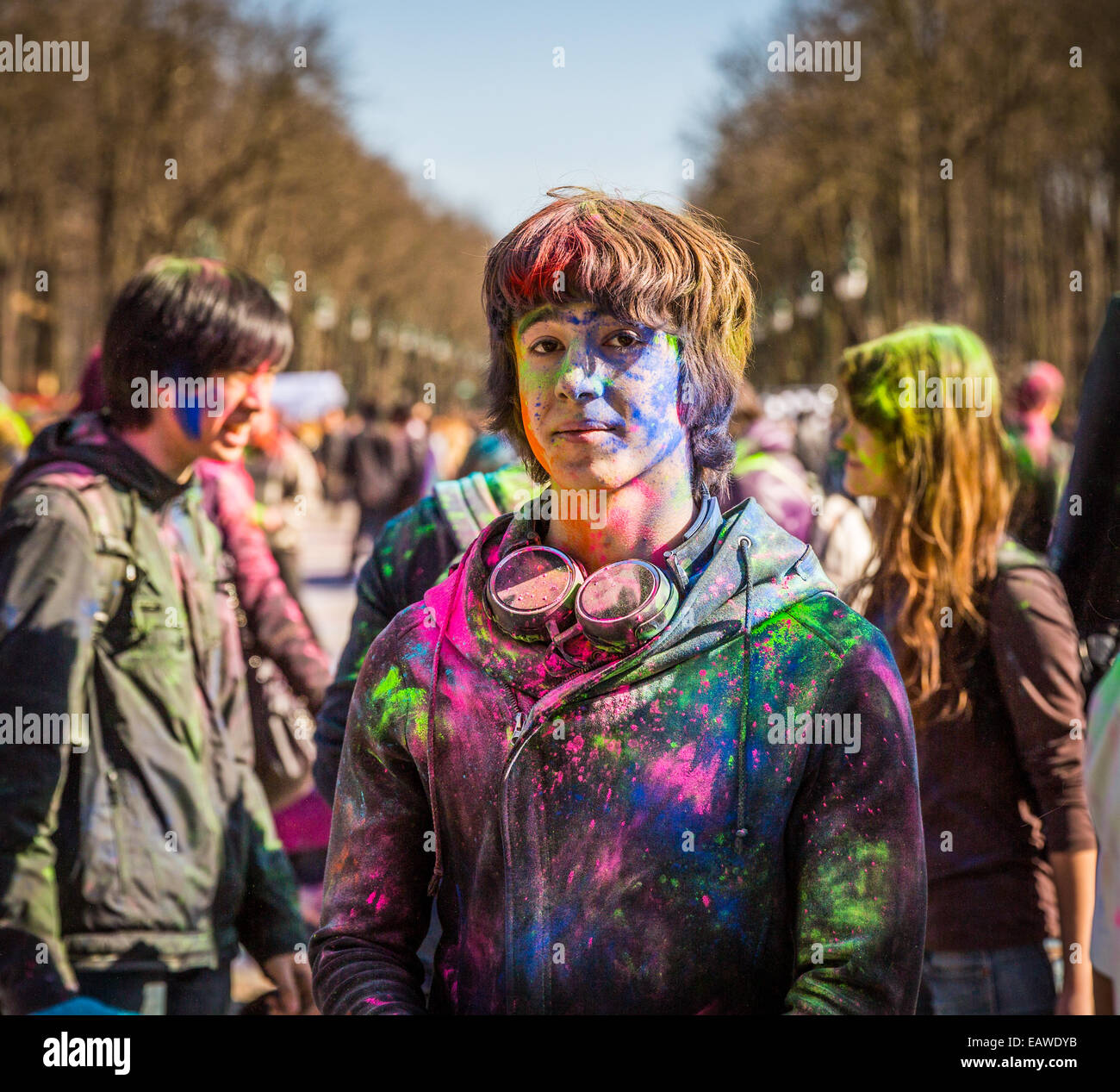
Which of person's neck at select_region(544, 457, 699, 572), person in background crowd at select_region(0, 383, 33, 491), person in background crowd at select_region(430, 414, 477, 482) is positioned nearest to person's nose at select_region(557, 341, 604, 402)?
person's neck at select_region(544, 457, 699, 572)

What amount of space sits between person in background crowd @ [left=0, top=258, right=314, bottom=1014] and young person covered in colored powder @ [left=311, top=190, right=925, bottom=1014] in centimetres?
124

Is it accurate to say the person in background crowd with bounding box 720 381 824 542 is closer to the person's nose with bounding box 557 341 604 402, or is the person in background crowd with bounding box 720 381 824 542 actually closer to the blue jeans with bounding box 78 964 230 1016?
the blue jeans with bounding box 78 964 230 1016

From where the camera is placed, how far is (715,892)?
154cm

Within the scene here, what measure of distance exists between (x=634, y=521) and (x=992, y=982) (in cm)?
159

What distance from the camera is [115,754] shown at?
2.84m

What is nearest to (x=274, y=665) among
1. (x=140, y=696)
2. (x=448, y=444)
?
(x=140, y=696)

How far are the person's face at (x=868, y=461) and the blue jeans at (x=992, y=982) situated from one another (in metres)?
Answer: 0.99

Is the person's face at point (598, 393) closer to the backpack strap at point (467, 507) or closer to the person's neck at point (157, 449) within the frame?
the backpack strap at point (467, 507)

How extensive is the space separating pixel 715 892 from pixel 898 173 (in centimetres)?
2507

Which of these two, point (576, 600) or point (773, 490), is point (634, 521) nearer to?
point (576, 600)

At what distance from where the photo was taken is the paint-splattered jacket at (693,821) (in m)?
1.52

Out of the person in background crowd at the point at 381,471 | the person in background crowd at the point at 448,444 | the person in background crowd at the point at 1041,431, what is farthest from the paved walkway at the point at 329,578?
the person in background crowd at the point at 1041,431
